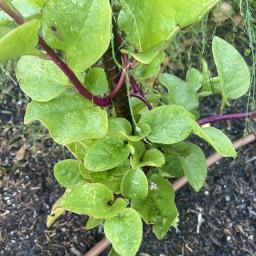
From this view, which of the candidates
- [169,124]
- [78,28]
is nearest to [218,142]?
[169,124]

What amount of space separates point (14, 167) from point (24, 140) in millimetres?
83

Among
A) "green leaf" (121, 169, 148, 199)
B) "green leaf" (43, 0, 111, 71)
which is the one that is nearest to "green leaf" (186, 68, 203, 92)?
"green leaf" (121, 169, 148, 199)

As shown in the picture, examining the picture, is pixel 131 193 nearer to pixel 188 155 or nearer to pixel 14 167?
pixel 188 155

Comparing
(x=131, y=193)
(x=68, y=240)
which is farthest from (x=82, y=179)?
(x=68, y=240)

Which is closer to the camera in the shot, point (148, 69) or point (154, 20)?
point (154, 20)

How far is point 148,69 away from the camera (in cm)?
83

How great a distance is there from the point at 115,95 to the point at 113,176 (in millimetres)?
139

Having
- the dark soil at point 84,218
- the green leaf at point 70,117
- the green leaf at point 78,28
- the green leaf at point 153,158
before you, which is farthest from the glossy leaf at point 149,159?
the dark soil at point 84,218

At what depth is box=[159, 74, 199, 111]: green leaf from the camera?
0.95 metres

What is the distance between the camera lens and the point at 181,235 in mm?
1189

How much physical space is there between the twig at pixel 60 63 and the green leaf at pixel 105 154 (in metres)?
0.06

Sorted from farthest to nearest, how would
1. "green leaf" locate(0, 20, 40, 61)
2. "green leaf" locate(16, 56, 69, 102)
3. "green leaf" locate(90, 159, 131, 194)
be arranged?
"green leaf" locate(90, 159, 131, 194) < "green leaf" locate(16, 56, 69, 102) < "green leaf" locate(0, 20, 40, 61)

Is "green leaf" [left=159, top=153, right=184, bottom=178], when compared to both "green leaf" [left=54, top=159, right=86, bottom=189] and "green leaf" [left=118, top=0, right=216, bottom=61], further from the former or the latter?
"green leaf" [left=118, top=0, right=216, bottom=61]

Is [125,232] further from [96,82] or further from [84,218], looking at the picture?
[84,218]
